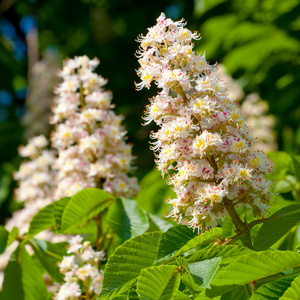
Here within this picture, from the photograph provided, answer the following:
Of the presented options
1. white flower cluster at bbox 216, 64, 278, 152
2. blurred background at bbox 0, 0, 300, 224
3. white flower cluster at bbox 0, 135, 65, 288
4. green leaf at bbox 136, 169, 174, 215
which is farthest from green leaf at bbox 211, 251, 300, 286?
white flower cluster at bbox 216, 64, 278, 152

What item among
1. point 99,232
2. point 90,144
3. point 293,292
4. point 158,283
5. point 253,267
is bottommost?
point 293,292

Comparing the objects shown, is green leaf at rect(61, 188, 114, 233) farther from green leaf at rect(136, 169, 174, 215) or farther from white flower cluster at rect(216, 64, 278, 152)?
white flower cluster at rect(216, 64, 278, 152)

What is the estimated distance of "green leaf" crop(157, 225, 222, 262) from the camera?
1.38 m

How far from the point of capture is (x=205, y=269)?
1.19 metres

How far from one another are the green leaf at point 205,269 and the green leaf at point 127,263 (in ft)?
0.70

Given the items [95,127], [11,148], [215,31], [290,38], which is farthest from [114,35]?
[95,127]

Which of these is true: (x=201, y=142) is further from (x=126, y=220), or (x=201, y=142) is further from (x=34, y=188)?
(x=34, y=188)

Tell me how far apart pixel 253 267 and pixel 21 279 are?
4.39ft

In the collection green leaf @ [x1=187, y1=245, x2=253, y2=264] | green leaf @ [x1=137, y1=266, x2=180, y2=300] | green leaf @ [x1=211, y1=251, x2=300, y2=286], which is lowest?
green leaf @ [x1=211, y1=251, x2=300, y2=286]

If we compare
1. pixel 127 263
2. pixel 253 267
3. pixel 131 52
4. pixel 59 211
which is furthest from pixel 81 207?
pixel 131 52

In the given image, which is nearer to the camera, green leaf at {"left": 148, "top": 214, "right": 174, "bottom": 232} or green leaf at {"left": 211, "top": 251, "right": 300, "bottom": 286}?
green leaf at {"left": 211, "top": 251, "right": 300, "bottom": 286}

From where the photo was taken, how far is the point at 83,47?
738 cm

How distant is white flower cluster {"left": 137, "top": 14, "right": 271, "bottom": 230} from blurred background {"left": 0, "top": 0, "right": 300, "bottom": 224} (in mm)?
2699

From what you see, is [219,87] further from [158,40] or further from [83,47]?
[83,47]
